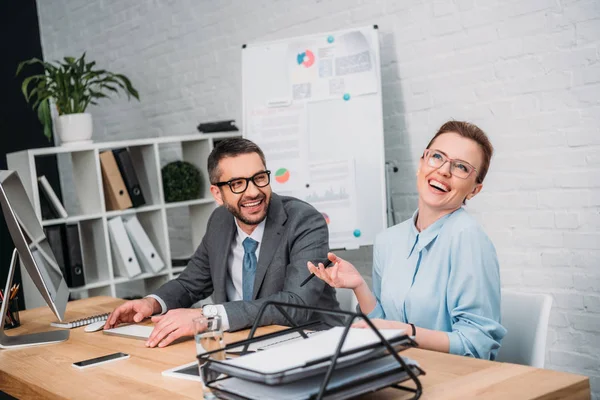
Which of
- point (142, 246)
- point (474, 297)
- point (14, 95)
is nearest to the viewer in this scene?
point (474, 297)

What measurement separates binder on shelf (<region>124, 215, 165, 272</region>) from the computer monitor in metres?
1.83

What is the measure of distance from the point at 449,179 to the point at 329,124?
5.64ft

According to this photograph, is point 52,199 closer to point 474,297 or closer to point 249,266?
point 249,266

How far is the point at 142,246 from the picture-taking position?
4199mm

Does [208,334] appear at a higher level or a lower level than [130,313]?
higher

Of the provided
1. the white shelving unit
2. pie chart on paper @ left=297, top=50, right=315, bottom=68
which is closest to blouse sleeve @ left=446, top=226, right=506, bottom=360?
pie chart on paper @ left=297, top=50, right=315, bottom=68

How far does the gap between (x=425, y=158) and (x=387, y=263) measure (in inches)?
12.3

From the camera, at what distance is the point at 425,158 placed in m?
1.93

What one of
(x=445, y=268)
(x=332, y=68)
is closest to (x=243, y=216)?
(x=445, y=268)

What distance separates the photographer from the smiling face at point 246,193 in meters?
2.39

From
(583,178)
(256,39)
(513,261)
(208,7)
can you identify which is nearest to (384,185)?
(513,261)

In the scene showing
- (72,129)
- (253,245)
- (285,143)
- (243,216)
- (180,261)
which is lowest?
(180,261)

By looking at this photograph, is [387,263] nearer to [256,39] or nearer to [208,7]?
[256,39]

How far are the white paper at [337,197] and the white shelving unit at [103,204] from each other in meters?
1.06
